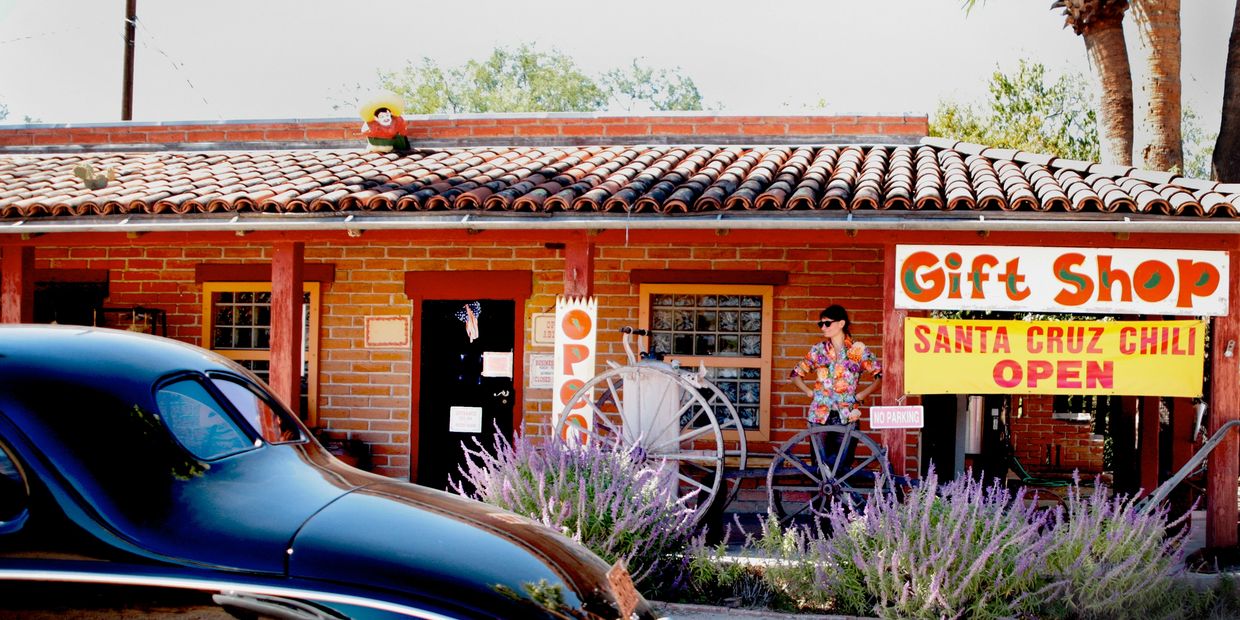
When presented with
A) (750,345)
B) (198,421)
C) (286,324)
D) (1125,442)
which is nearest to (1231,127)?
(1125,442)

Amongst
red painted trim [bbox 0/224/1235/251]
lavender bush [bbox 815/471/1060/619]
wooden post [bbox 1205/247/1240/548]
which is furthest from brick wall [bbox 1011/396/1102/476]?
lavender bush [bbox 815/471/1060/619]

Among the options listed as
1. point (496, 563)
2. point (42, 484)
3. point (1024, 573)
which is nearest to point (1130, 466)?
point (1024, 573)

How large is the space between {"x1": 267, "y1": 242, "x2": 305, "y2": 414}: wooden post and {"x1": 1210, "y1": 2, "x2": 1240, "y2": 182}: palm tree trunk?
456 inches

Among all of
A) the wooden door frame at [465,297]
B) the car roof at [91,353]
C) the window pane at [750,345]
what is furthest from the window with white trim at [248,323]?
the car roof at [91,353]

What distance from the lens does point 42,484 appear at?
3.03 m

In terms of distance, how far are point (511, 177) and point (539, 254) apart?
160 centimetres

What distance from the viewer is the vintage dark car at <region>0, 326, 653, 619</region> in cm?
292

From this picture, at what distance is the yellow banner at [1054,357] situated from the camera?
318 inches

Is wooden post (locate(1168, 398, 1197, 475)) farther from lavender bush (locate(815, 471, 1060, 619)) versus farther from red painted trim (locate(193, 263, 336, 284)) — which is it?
red painted trim (locate(193, 263, 336, 284))

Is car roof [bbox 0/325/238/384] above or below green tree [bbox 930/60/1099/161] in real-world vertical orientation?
below

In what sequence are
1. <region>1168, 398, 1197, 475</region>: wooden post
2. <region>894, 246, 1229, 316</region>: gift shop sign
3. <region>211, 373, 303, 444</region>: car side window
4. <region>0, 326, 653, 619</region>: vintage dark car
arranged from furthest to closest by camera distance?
<region>1168, 398, 1197, 475</region>: wooden post → <region>894, 246, 1229, 316</region>: gift shop sign → <region>211, 373, 303, 444</region>: car side window → <region>0, 326, 653, 619</region>: vintage dark car

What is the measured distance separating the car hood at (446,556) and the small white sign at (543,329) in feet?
23.7

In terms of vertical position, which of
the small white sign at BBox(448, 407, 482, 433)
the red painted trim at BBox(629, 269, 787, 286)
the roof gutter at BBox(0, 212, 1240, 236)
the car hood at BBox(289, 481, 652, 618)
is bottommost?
the small white sign at BBox(448, 407, 482, 433)

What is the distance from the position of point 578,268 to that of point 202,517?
577 cm
